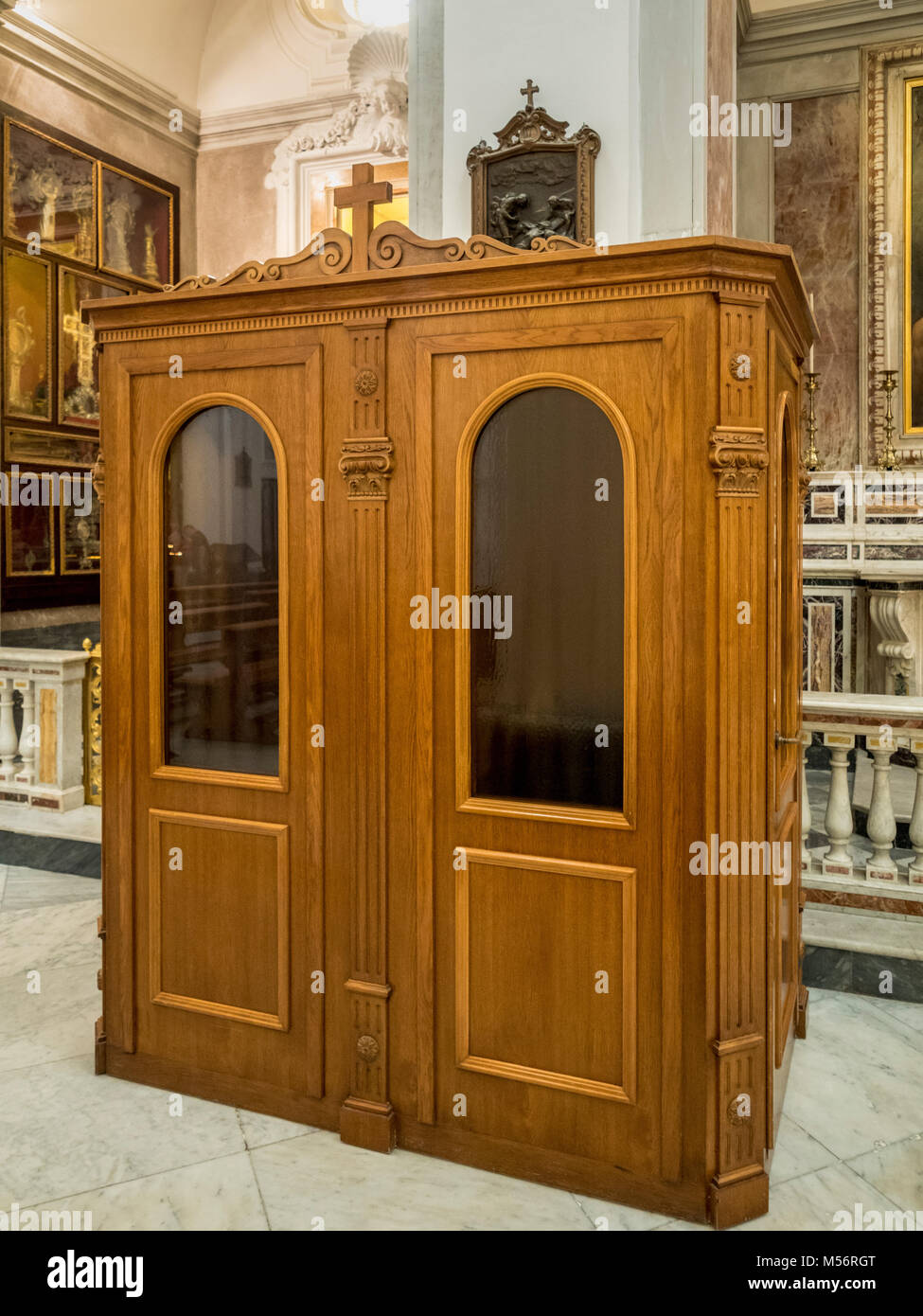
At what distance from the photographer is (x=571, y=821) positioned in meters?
2.54

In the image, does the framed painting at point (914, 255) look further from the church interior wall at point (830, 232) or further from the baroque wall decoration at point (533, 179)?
the baroque wall decoration at point (533, 179)

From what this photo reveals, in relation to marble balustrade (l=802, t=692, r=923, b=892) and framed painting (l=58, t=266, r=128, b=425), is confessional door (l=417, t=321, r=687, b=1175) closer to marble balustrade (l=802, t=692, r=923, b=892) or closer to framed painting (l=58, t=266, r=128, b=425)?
marble balustrade (l=802, t=692, r=923, b=892)

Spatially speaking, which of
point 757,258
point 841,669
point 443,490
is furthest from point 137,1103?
point 841,669

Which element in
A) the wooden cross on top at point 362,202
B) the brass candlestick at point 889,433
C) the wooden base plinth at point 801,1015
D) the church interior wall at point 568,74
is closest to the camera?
the wooden cross on top at point 362,202

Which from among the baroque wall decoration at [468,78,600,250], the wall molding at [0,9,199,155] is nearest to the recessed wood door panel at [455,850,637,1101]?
the baroque wall decoration at [468,78,600,250]

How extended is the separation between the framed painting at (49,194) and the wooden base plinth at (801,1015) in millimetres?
8742

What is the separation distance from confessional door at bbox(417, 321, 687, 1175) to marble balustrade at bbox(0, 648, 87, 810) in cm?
381

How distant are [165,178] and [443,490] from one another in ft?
31.5

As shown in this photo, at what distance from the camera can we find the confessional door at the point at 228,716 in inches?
112

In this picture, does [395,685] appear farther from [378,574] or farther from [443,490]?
[443,490]

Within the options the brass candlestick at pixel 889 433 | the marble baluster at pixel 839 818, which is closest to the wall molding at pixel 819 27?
the brass candlestick at pixel 889 433

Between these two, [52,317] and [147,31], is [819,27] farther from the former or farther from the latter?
[52,317]

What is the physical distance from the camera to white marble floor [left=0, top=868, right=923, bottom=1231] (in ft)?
8.12
